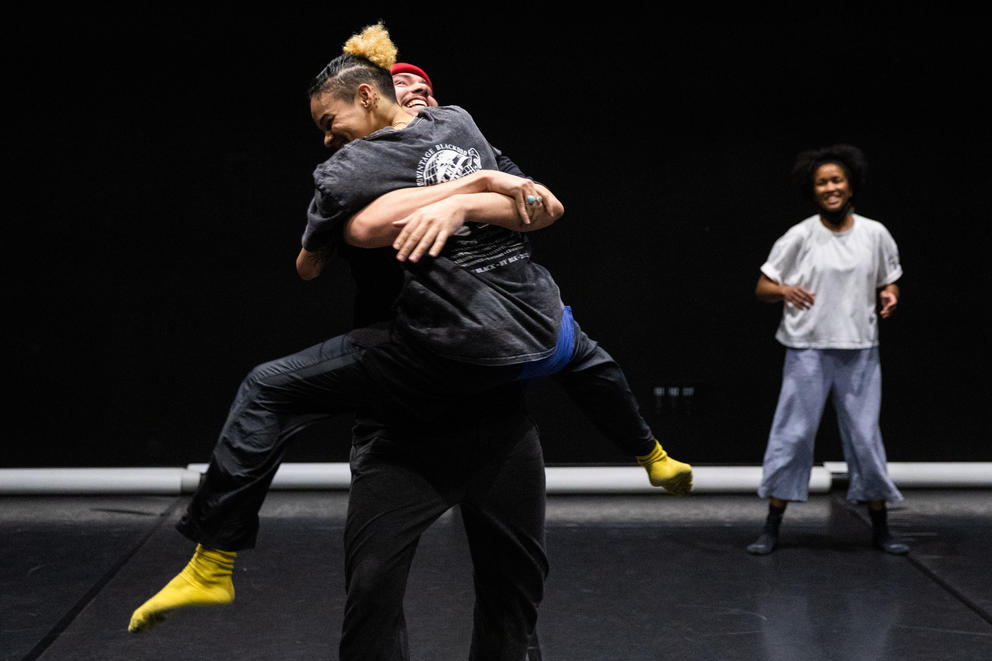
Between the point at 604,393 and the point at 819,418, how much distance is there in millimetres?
2468

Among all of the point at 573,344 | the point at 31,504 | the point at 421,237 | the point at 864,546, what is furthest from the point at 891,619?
the point at 31,504

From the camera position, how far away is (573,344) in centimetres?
223

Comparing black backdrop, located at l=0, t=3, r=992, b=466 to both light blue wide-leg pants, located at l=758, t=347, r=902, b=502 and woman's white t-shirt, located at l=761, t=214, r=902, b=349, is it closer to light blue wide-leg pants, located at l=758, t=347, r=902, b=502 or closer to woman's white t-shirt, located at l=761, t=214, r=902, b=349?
woman's white t-shirt, located at l=761, t=214, r=902, b=349

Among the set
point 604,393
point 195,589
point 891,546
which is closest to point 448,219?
point 604,393

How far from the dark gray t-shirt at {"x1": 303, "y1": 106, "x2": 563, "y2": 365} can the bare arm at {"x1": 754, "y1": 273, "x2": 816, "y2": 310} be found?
104 inches

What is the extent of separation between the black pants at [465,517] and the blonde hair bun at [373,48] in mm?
730

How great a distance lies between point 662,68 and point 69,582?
388 centimetres

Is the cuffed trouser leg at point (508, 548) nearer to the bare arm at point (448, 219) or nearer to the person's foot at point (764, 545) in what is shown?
the bare arm at point (448, 219)

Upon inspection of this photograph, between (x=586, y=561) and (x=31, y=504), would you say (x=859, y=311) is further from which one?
(x=31, y=504)

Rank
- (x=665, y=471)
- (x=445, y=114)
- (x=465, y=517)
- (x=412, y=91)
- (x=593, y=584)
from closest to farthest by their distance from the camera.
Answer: (x=445, y=114), (x=465, y=517), (x=665, y=471), (x=412, y=91), (x=593, y=584)

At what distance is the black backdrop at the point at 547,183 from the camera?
5832 millimetres

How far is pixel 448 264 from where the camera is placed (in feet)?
6.62

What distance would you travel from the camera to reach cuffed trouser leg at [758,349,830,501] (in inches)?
178

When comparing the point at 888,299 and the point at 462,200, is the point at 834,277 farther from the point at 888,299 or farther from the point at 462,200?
the point at 462,200
